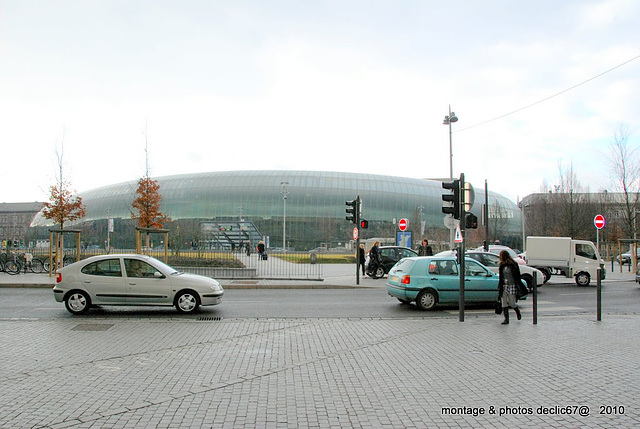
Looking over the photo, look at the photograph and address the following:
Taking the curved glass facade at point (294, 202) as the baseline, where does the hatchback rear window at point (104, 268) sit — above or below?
below

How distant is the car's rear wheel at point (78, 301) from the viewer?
12.2 metres

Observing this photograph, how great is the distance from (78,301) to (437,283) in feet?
29.5

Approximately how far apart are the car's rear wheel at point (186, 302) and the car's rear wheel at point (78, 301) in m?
2.12

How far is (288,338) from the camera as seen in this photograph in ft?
29.9

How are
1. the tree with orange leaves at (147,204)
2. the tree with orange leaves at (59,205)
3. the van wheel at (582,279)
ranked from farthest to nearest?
the tree with orange leaves at (147,204) < the tree with orange leaves at (59,205) < the van wheel at (582,279)

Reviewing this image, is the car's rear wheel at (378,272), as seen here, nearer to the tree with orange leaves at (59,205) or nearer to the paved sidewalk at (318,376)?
the paved sidewalk at (318,376)

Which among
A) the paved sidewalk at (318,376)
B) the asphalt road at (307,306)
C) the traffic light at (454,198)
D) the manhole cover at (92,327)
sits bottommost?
the asphalt road at (307,306)

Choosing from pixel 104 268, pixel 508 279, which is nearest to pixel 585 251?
pixel 508 279

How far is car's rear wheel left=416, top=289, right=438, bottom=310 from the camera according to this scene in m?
13.4

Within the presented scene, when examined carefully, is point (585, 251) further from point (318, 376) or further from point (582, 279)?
point (318, 376)

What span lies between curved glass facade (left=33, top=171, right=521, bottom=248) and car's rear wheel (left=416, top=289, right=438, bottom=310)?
233 feet

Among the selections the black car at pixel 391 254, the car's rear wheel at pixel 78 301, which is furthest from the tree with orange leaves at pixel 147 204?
the car's rear wheel at pixel 78 301

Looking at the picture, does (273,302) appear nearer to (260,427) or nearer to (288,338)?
(288,338)

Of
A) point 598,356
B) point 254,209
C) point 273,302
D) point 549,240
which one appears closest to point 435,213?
point 254,209
